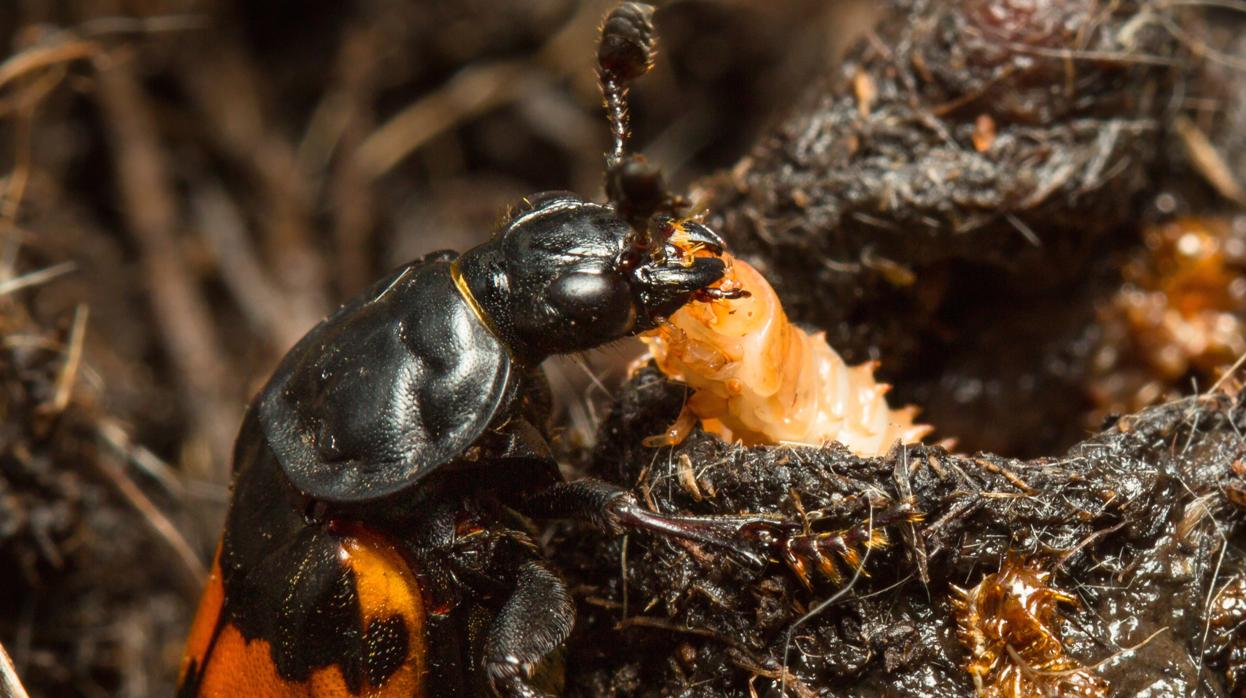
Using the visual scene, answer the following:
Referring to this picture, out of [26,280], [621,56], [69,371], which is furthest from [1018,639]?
[26,280]

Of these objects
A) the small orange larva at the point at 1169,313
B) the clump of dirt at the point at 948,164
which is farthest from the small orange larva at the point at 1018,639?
the small orange larva at the point at 1169,313

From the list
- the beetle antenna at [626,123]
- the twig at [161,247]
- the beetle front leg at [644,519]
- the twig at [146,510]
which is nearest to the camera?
the beetle antenna at [626,123]

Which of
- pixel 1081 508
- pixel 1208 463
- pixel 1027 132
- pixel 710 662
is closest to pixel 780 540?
pixel 710 662

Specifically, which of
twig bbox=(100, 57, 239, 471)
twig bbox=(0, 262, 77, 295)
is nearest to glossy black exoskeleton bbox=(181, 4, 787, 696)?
twig bbox=(0, 262, 77, 295)

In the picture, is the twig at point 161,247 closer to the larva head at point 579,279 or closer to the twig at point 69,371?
the twig at point 69,371

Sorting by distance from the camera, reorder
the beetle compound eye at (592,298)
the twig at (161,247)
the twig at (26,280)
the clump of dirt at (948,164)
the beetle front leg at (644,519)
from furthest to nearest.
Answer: the twig at (161,247), the twig at (26,280), the clump of dirt at (948,164), the beetle compound eye at (592,298), the beetle front leg at (644,519)

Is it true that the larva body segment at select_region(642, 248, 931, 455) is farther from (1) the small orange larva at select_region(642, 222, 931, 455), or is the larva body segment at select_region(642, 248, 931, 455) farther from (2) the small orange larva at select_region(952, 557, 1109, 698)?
(2) the small orange larva at select_region(952, 557, 1109, 698)

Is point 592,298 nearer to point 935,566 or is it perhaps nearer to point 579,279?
point 579,279
